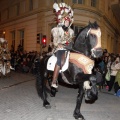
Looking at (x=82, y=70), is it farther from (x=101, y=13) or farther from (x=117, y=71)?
(x=101, y=13)

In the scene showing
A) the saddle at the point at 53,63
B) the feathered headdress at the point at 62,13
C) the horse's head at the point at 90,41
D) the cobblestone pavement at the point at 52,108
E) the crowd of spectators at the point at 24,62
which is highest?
the feathered headdress at the point at 62,13

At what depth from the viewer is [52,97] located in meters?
9.50

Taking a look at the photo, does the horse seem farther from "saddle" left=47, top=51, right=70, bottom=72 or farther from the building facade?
the building facade

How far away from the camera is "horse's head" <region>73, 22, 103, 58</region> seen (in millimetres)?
6355

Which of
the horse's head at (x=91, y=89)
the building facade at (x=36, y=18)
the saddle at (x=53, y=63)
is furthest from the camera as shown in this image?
the building facade at (x=36, y=18)

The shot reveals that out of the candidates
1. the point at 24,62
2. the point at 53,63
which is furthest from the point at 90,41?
the point at 24,62

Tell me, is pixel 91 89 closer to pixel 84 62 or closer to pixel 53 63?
pixel 84 62

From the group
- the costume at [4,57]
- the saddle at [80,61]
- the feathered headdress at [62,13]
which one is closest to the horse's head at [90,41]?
the saddle at [80,61]

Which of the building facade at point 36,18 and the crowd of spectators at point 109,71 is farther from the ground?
the building facade at point 36,18

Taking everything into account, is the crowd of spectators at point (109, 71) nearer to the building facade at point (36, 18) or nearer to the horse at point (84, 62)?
the horse at point (84, 62)

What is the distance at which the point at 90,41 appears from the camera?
6.50 meters

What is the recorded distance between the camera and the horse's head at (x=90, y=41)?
6.36 m

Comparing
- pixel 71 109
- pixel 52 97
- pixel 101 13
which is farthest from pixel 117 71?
pixel 101 13

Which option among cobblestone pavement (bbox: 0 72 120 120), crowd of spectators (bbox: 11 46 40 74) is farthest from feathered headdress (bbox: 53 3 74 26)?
crowd of spectators (bbox: 11 46 40 74)
